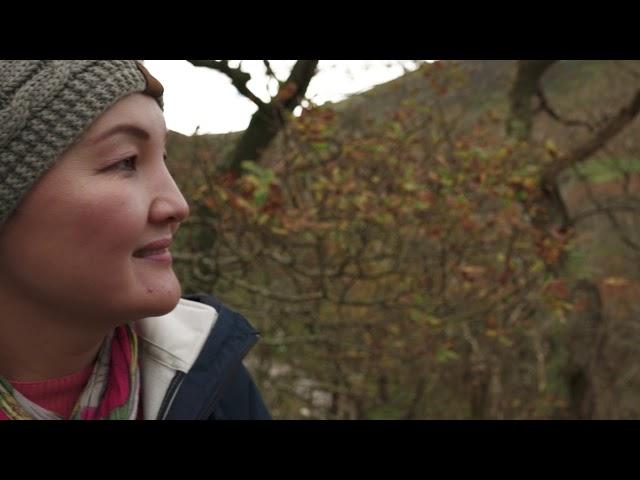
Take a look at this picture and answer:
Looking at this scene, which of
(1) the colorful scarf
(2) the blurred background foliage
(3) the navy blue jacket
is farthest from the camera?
(2) the blurred background foliage

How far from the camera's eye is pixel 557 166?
670 centimetres

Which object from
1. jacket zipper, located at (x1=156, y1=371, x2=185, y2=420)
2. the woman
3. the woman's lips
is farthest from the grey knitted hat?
jacket zipper, located at (x1=156, y1=371, x2=185, y2=420)

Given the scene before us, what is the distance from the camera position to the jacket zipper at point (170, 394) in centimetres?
141

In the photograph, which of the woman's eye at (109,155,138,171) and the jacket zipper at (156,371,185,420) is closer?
the woman's eye at (109,155,138,171)

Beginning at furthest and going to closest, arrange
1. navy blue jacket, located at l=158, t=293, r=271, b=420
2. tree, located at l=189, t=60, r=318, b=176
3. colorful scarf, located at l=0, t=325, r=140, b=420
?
tree, located at l=189, t=60, r=318, b=176, navy blue jacket, located at l=158, t=293, r=271, b=420, colorful scarf, located at l=0, t=325, r=140, b=420


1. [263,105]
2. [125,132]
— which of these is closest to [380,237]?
[263,105]

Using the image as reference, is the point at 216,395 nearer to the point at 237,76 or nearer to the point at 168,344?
the point at 168,344

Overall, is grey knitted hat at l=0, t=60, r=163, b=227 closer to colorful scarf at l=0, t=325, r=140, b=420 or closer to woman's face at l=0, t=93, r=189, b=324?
woman's face at l=0, t=93, r=189, b=324

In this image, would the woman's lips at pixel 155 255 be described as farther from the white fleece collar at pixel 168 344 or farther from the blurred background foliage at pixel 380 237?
the blurred background foliage at pixel 380 237

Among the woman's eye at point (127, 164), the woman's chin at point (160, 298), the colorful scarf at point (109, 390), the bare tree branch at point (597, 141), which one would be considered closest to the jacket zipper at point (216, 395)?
the colorful scarf at point (109, 390)

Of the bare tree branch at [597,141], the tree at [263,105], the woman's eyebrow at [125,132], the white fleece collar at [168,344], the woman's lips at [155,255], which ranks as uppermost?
the bare tree branch at [597,141]

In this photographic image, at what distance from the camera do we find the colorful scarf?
4.33 feet

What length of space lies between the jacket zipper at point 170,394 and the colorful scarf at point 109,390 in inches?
2.4
